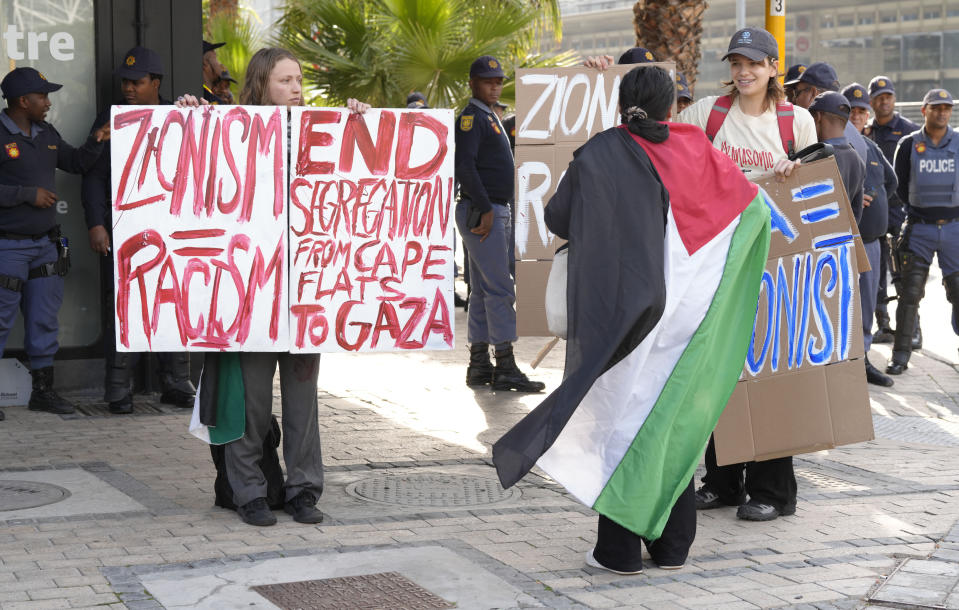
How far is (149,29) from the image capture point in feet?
27.9

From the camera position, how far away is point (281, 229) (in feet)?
18.6

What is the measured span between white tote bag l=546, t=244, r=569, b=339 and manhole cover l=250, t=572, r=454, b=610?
1074 mm

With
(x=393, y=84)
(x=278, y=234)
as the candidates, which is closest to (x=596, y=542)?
(x=278, y=234)

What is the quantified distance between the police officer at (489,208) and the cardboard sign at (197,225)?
321cm

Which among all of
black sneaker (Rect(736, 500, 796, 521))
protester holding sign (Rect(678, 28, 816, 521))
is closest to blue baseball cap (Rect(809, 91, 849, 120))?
protester holding sign (Rect(678, 28, 816, 521))

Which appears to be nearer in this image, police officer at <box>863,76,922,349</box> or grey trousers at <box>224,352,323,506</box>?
grey trousers at <box>224,352,323,506</box>

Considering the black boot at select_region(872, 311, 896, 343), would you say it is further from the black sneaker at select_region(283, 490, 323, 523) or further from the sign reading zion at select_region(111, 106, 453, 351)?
the black sneaker at select_region(283, 490, 323, 523)

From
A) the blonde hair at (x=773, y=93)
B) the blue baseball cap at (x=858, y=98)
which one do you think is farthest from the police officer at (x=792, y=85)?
the blonde hair at (x=773, y=93)

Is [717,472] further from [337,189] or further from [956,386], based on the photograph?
[956,386]

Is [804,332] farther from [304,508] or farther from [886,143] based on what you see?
[886,143]

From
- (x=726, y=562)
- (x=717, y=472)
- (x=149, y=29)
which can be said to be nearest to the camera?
(x=726, y=562)

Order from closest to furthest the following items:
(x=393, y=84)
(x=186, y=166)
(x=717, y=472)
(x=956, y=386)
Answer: (x=186, y=166)
(x=717, y=472)
(x=956, y=386)
(x=393, y=84)

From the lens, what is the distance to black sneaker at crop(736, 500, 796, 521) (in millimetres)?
5727

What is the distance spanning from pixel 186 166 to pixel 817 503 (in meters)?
3.21
